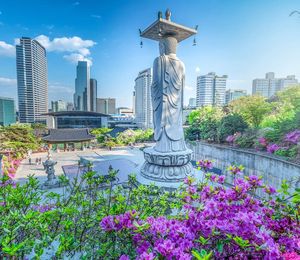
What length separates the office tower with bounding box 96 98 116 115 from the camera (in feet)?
238

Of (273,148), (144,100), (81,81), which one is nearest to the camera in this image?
(273,148)

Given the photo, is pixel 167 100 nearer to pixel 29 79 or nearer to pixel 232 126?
pixel 232 126

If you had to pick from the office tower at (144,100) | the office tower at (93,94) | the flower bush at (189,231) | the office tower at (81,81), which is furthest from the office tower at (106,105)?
the flower bush at (189,231)

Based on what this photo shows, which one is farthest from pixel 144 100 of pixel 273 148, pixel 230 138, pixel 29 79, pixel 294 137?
pixel 29 79

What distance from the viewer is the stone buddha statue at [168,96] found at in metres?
4.50

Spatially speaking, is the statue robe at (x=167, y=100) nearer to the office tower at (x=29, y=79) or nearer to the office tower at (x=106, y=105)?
the office tower at (x=29, y=79)

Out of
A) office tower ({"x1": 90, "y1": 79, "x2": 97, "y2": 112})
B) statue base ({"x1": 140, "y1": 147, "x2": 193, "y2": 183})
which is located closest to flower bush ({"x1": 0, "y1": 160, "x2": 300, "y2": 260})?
statue base ({"x1": 140, "y1": 147, "x2": 193, "y2": 183})

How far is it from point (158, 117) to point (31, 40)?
158ft

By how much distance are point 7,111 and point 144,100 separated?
29.4 m

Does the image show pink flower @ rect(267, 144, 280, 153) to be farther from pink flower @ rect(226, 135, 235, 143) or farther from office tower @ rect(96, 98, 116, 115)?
office tower @ rect(96, 98, 116, 115)

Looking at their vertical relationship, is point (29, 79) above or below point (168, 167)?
above

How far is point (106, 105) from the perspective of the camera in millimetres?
72688

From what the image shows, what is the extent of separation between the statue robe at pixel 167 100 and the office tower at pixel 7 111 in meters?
40.1

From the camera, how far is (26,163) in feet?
39.3
